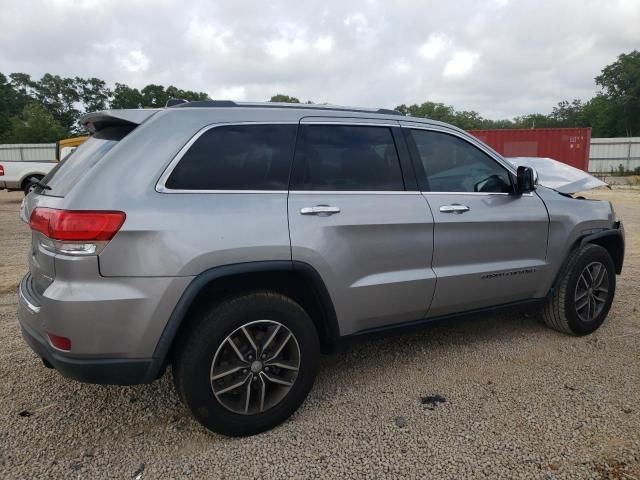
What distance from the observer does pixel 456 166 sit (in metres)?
3.65

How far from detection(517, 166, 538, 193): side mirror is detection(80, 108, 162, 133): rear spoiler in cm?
256

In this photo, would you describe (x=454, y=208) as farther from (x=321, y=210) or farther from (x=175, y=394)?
(x=175, y=394)

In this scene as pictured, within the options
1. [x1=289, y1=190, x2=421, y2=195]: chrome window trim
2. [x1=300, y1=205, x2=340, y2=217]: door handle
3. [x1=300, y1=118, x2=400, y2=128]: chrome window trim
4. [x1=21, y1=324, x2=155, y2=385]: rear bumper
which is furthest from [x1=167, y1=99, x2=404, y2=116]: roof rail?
[x1=21, y1=324, x2=155, y2=385]: rear bumper

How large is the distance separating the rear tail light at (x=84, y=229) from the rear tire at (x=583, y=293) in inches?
133

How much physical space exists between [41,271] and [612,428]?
318cm

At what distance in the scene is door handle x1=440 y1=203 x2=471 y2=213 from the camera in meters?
3.35

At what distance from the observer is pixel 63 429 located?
283cm

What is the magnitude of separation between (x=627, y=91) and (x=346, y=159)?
230ft

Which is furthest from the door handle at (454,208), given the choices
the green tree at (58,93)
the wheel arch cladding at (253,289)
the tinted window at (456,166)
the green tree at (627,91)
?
the green tree at (58,93)

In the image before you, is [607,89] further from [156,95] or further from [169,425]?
[169,425]

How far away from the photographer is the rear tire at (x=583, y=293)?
4.09m

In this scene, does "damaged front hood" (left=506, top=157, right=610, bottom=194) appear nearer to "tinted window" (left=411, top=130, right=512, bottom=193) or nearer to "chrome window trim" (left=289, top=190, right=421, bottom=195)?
"tinted window" (left=411, top=130, right=512, bottom=193)

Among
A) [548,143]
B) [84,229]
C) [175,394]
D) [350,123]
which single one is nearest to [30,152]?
[548,143]

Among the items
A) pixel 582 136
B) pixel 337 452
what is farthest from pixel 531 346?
pixel 582 136
